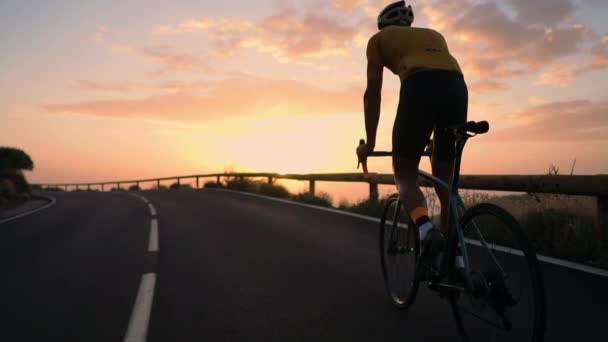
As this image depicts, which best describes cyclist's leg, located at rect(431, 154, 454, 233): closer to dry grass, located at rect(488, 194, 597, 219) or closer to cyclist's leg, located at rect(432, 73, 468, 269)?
cyclist's leg, located at rect(432, 73, 468, 269)

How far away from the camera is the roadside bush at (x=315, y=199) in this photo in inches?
634

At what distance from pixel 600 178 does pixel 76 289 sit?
6.25 metres

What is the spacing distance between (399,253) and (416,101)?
161cm

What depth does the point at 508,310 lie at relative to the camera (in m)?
2.97

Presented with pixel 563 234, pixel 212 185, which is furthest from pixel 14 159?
pixel 563 234

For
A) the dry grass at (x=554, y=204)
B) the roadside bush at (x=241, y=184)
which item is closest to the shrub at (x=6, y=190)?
the roadside bush at (x=241, y=184)

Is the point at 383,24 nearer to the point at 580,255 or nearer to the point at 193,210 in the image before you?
the point at 580,255

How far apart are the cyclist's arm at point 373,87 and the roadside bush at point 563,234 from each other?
395 cm

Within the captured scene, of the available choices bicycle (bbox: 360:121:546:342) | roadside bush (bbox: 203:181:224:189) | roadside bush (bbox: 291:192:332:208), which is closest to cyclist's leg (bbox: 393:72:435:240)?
bicycle (bbox: 360:121:546:342)

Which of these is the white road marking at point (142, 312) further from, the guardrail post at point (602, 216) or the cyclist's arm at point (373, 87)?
the guardrail post at point (602, 216)

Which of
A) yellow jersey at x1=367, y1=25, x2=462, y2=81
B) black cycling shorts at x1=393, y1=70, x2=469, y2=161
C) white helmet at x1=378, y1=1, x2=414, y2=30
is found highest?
white helmet at x1=378, y1=1, x2=414, y2=30

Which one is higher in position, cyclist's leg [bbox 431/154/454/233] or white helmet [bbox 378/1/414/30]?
white helmet [bbox 378/1/414/30]

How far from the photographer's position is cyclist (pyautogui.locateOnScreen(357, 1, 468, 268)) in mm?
3656

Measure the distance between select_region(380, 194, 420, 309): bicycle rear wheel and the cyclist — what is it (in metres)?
0.40
